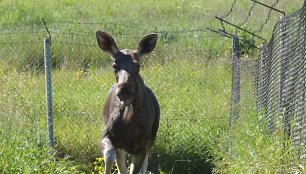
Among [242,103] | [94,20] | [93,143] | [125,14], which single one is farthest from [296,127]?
[125,14]

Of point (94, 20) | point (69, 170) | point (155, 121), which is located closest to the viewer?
point (69, 170)

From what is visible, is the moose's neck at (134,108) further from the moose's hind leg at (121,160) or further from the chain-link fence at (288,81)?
the chain-link fence at (288,81)

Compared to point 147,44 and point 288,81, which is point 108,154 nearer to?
point 147,44

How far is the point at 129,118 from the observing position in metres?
8.86

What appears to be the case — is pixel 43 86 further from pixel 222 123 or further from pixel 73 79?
pixel 222 123

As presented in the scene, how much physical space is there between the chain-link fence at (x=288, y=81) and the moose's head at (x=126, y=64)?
60.1 inches

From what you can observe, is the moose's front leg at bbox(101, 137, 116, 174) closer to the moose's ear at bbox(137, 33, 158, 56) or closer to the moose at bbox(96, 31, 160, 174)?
the moose at bbox(96, 31, 160, 174)

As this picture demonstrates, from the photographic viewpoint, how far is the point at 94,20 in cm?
2312

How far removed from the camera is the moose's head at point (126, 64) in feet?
25.5

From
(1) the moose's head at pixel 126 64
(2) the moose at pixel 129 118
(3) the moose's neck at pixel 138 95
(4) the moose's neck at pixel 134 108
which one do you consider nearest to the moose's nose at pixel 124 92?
(1) the moose's head at pixel 126 64

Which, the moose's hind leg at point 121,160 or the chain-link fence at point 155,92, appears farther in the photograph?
the chain-link fence at point 155,92

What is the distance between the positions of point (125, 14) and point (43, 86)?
13.3 metres

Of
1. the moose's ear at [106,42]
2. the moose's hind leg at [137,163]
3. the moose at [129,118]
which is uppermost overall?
the moose's ear at [106,42]

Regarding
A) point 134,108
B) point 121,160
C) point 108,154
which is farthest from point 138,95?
point 121,160
